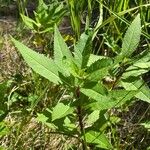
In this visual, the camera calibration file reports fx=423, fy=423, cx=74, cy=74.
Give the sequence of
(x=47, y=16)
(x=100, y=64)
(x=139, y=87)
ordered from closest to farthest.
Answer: (x=100, y=64) → (x=139, y=87) → (x=47, y=16)

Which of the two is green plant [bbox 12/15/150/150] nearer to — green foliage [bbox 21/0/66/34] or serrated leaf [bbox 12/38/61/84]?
serrated leaf [bbox 12/38/61/84]

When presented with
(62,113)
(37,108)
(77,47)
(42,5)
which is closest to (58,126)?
(62,113)

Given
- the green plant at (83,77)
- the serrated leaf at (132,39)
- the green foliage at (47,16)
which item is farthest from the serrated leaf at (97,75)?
the green foliage at (47,16)

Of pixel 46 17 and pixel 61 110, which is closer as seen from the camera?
pixel 61 110

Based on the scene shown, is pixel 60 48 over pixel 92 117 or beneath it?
over

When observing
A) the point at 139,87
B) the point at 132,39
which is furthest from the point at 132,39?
the point at 139,87

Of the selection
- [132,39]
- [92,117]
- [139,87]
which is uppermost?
[132,39]

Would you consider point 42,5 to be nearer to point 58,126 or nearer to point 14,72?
point 14,72

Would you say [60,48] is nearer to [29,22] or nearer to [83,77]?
[83,77]
